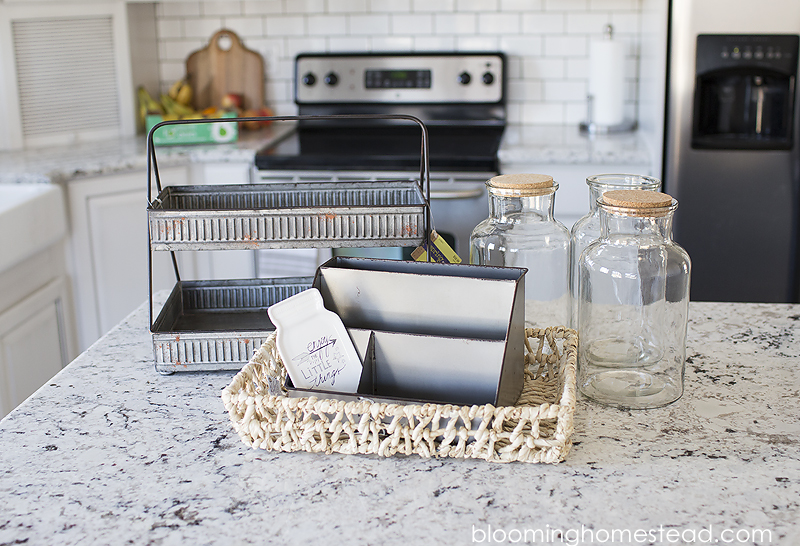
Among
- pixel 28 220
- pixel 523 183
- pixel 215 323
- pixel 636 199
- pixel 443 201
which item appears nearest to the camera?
pixel 636 199

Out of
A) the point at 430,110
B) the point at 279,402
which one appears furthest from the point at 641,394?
the point at 430,110

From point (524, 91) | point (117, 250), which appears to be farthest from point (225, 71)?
point (524, 91)

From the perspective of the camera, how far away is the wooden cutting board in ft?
11.0

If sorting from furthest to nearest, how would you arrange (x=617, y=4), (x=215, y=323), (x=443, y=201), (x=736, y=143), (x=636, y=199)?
1. (x=617, y=4)
2. (x=443, y=201)
3. (x=736, y=143)
4. (x=215, y=323)
5. (x=636, y=199)

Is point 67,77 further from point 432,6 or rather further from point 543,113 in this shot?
point 543,113

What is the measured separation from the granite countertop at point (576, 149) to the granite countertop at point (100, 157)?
91 cm

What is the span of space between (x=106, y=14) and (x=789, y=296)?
2.70m

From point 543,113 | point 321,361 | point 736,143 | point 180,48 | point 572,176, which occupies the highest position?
point 180,48

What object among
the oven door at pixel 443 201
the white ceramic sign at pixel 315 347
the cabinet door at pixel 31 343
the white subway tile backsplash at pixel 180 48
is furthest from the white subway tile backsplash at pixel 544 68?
the white ceramic sign at pixel 315 347

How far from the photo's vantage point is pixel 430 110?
3.28 meters

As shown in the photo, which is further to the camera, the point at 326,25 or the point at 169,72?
the point at 169,72

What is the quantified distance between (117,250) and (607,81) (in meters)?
1.88

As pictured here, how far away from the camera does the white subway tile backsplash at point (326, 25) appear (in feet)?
10.8

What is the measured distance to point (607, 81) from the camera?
294 centimetres
